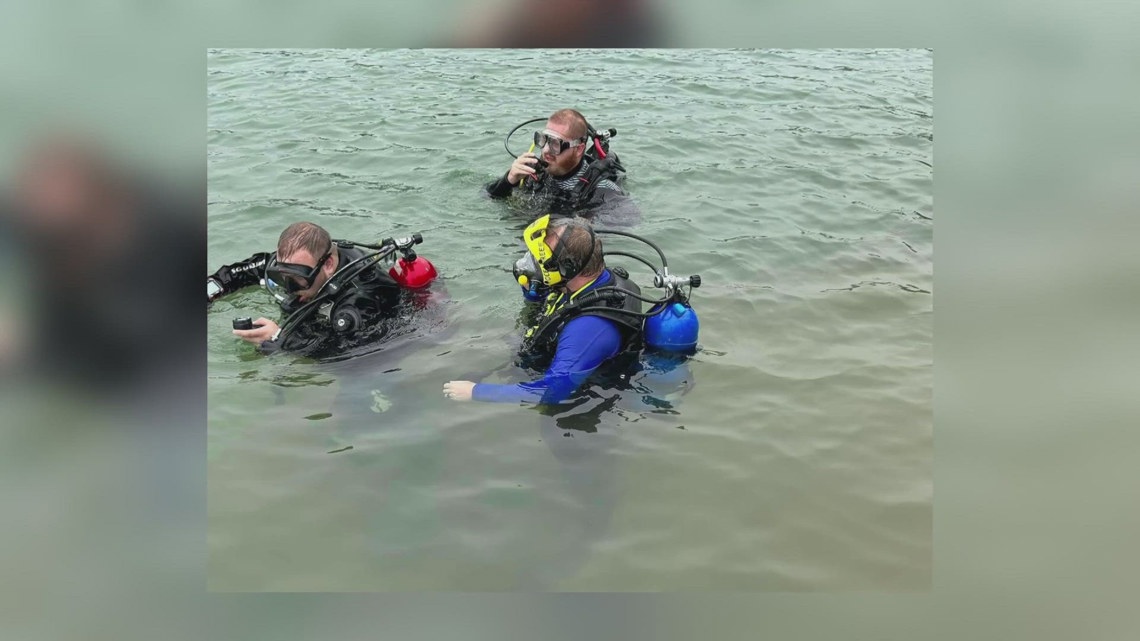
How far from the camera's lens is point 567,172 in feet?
24.4

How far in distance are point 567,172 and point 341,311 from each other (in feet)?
9.84

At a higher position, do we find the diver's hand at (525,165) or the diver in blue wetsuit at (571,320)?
the diver's hand at (525,165)

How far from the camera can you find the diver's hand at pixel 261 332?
4899mm

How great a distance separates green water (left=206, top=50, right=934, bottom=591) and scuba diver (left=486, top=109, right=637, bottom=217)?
0.34 meters

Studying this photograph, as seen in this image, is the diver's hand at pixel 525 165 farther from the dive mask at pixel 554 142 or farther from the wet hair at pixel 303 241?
the wet hair at pixel 303 241

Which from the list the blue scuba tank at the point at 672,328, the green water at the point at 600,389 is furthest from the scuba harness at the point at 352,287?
the blue scuba tank at the point at 672,328

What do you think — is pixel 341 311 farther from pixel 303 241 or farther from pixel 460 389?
pixel 460 389

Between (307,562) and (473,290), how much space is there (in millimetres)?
2848

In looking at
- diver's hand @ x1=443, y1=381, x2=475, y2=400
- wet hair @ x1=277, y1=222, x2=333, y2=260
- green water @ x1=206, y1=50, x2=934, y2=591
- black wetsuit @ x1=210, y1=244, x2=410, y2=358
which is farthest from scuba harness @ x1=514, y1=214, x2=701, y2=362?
wet hair @ x1=277, y1=222, x2=333, y2=260

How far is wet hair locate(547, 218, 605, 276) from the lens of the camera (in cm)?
502

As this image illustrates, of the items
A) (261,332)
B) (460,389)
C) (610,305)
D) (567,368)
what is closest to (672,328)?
(610,305)

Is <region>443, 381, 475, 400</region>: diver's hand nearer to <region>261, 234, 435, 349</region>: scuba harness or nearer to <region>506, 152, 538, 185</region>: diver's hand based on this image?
<region>261, 234, 435, 349</region>: scuba harness
